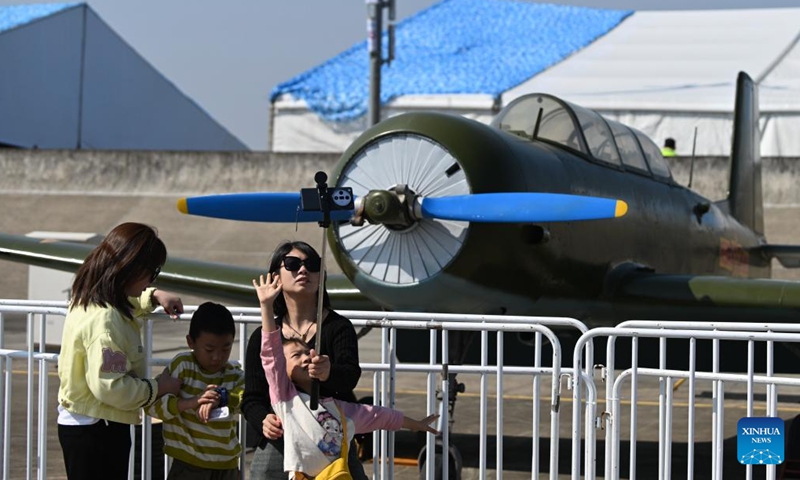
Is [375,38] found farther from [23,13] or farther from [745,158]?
[23,13]

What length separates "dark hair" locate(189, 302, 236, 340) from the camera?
3830 millimetres

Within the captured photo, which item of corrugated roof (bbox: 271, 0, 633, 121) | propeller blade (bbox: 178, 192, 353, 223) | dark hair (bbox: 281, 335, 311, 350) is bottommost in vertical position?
dark hair (bbox: 281, 335, 311, 350)

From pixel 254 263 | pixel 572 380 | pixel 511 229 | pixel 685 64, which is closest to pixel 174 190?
pixel 254 263

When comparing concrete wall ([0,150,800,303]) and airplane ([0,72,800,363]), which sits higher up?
concrete wall ([0,150,800,303])

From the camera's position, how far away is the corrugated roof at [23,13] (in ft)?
99.0

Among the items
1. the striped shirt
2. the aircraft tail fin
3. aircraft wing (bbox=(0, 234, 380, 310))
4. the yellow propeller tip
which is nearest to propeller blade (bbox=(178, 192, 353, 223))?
aircraft wing (bbox=(0, 234, 380, 310))

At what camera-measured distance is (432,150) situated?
20.2 ft

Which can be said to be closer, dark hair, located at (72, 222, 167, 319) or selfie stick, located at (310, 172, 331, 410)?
selfie stick, located at (310, 172, 331, 410)

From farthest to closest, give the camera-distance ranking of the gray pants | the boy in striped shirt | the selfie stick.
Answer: the boy in striped shirt, the gray pants, the selfie stick

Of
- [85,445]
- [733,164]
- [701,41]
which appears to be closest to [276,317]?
[85,445]

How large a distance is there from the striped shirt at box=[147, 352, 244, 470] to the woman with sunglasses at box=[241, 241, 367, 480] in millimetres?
174

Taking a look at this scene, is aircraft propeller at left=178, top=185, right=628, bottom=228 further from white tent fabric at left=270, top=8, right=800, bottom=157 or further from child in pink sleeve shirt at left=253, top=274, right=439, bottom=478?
white tent fabric at left=270, top=8, right=800, bottom=157

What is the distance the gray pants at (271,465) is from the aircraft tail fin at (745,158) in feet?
29.1

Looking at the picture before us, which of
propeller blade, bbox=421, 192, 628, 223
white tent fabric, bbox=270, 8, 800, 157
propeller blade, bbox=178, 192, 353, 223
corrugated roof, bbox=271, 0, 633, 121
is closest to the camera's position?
propeller blade, bbox=421, 192, 628, 223
